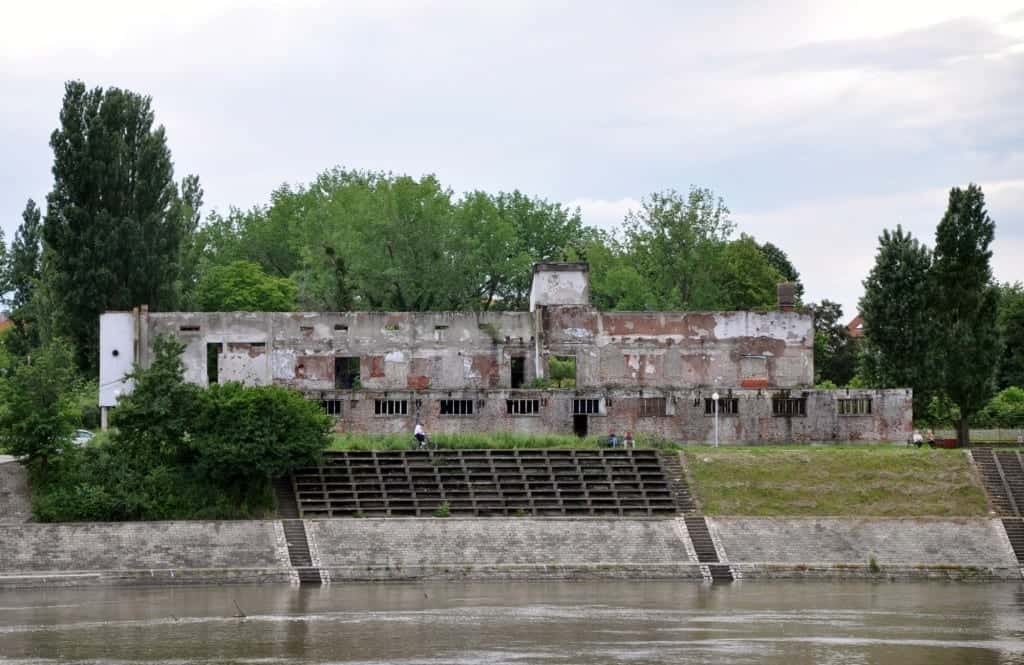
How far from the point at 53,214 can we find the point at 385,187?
74.2 feet

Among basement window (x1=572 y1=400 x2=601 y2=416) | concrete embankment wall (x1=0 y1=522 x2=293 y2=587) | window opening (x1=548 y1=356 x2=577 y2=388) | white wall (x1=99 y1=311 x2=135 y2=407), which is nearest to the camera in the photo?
concrete embankment wall (x1=0 y1=522 x2=293 y2=587)

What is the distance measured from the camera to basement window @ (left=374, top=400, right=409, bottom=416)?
73750mm

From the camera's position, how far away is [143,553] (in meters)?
59.0

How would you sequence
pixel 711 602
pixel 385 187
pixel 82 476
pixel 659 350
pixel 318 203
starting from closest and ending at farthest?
1. pixel 711 602
2. pixel 82 476
3. pixel 659 350
4. pixel 385 187
5. pixel 318 203

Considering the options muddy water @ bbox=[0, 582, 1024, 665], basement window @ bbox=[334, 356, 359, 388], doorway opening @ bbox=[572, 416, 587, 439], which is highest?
basement window @ bbox=[334, 356, 359, 388]

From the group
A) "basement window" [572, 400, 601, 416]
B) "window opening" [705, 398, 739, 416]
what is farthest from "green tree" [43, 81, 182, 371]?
"window opening" [705, 398, 739, 416]

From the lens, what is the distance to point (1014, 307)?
10344cm

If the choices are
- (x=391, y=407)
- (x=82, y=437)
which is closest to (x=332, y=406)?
(x=391, y=407)

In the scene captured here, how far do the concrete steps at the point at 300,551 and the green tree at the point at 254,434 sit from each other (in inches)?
99.9

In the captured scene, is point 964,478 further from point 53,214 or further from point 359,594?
point 53,214

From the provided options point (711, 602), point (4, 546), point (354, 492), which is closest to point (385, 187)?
point (354, 492)

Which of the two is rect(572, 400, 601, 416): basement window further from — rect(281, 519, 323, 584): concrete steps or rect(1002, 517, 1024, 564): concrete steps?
rect(1002, 517, 1024, 564): concrete steps

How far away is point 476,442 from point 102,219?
2177 centimetres

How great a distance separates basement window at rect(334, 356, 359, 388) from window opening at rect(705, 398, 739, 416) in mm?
15167
